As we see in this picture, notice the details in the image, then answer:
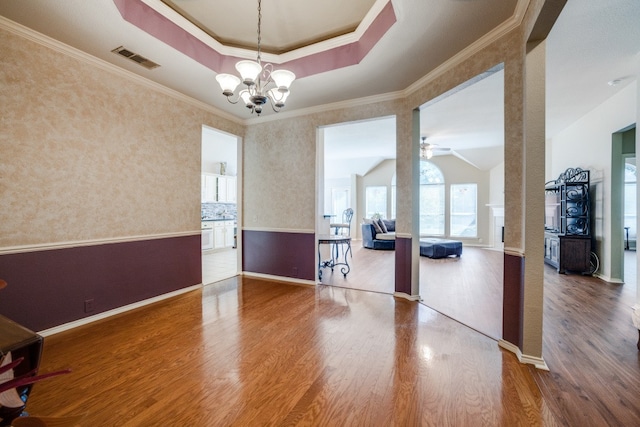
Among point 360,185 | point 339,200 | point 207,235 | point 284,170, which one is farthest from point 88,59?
point 339,200

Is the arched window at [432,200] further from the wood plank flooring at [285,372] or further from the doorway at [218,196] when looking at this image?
the wood plank flooring at [285,372]

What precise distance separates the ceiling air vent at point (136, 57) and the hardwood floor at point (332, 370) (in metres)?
2.84

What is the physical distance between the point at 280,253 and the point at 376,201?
6.55 m

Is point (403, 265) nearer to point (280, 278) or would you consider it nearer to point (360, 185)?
point (280, 278)

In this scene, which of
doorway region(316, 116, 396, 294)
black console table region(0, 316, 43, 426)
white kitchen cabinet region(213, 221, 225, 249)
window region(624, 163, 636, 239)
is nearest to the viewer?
black console table region(0, 316, 43, 426)

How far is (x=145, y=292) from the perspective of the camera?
11.5 feet

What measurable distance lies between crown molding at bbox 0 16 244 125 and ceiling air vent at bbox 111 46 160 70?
33 centimetres

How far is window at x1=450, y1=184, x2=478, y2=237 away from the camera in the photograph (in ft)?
30.1

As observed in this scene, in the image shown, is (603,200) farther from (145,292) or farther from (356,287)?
(145,292)

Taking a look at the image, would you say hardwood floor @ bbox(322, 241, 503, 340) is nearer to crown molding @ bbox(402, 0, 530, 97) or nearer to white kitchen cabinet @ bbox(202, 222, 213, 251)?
crown molding @ bbox(402, 0, 530, 97)

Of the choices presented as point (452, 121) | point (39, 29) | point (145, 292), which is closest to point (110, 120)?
point (39, 29)

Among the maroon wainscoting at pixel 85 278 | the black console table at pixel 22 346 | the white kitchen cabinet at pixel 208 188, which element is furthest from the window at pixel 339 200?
the black console table at pixel 22 346

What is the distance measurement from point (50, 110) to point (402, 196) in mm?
3999

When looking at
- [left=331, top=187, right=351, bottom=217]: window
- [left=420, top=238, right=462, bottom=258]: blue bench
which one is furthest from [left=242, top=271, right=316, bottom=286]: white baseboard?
[left=331, top=187, right=351, bottom=217]: window
